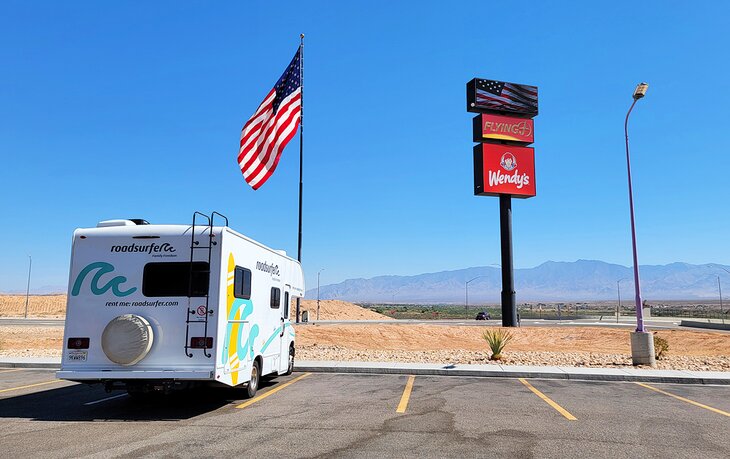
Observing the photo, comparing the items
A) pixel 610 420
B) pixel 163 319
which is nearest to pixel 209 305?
pixel 163 319

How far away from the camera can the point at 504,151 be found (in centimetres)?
3903

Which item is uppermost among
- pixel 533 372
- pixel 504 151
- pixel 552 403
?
pixel 504 151

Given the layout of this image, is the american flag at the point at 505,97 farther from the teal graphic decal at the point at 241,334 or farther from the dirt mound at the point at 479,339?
the teal graphic decal at the point at 241,334

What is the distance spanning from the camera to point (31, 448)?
729 centimetres

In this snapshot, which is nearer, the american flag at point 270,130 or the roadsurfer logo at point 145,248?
the roadsurfer logo at point 145,248

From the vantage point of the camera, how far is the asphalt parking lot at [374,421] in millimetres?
7375

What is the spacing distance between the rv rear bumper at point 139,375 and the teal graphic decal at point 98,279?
→ 1.36 m

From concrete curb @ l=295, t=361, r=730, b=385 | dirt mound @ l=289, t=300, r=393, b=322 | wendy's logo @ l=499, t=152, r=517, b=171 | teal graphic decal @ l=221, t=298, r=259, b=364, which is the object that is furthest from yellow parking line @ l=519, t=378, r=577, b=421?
dirt mound @ l=289, t=300, r=393, b=322

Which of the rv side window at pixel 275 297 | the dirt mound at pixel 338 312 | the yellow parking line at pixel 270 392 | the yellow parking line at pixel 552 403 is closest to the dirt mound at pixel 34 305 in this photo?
the dirt mound at pixel 338 312

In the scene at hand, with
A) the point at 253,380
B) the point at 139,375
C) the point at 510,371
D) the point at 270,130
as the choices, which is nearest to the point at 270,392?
the point at 253,380

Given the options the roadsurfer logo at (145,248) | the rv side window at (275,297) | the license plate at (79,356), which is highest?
the roadsurfer logo at (145,248)

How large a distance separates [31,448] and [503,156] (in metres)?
35.8

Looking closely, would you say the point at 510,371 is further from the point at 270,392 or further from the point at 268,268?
the point at 268,268

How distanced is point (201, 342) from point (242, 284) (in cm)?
146
